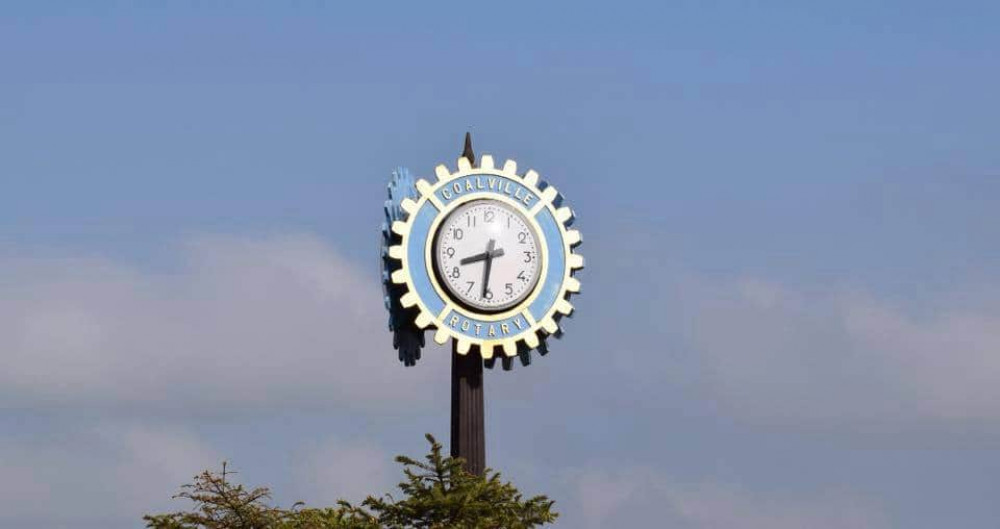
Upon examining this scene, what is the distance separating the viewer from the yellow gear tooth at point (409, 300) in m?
44.4

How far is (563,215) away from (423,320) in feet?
12.5

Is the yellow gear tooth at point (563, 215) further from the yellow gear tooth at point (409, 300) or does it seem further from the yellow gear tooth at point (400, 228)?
the yellow gear tooth at point (409, 300)

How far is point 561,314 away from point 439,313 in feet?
8.86

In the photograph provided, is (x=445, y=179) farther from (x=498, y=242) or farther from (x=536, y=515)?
(x=536, y=515)

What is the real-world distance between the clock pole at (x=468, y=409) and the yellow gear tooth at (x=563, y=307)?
1.91 m

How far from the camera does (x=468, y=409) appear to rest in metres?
45.2

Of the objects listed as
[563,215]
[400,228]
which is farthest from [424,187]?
[563,215]

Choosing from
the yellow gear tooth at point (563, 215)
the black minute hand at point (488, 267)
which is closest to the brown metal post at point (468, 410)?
the black minute hand at point (488, 267)

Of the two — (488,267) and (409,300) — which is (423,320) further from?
(488,267)

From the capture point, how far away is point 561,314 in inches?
1804

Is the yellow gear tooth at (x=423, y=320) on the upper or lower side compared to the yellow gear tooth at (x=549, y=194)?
lower

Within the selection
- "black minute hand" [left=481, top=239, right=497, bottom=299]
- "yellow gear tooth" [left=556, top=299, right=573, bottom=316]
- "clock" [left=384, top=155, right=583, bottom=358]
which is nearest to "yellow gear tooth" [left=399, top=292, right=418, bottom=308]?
"clock" [left=384, top=155, right=583, bottom=358]

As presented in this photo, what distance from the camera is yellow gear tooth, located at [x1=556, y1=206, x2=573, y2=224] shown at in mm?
45844

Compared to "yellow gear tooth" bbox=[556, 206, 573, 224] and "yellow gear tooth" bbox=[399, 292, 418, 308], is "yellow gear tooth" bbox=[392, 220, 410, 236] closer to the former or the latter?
"yellow gear tooth" bbox=[399, 292, 418, 308]
